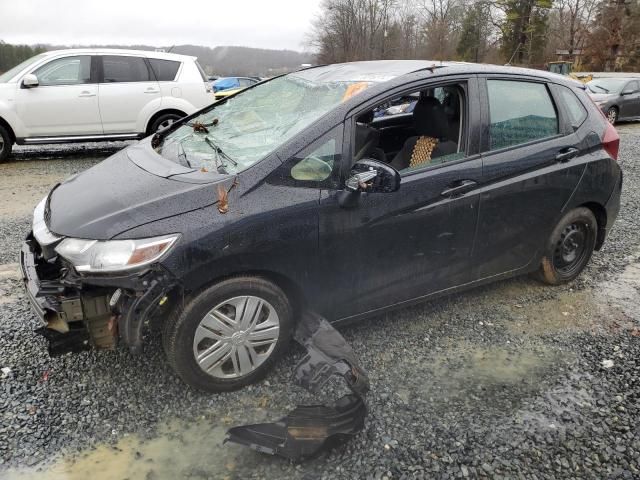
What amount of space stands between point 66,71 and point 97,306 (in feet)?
24.8

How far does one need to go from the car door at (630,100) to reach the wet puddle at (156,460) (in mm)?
16733

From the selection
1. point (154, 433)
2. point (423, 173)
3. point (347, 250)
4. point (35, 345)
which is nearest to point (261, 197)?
point (347, 250)

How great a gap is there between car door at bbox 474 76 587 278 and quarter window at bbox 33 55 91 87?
7.62 meters

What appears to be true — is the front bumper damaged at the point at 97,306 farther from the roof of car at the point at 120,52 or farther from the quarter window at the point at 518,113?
the roof of car at the point at 120,52

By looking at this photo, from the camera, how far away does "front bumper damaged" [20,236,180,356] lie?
2441 mm

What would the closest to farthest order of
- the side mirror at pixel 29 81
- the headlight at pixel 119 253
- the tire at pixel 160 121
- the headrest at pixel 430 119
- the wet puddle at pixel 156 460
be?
the wet puddle at pixel 156 460, the headlight at pixel 119 253, the headrest at pixel 430 119, the side mirror at pixel 29 81, the tire at pixel 160 121

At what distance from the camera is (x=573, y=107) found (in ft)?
12.5

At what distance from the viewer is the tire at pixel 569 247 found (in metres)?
3.88

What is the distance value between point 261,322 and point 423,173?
1321 millimetres

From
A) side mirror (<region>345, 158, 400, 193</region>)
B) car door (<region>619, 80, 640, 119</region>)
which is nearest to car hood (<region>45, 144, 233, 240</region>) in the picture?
side mirror (<region>345, 158, 400, 193</region>)

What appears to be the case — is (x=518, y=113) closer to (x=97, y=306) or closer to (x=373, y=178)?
(x=373, y=178)

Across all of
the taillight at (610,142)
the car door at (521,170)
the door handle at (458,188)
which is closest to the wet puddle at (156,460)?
the door handle at (458,188)

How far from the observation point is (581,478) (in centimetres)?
231

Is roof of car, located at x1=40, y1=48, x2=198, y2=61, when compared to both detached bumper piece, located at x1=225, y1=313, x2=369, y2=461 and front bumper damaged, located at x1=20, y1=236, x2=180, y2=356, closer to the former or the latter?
front bumper damaged, located at x1=20, y1=236, x2=180, y2=356
